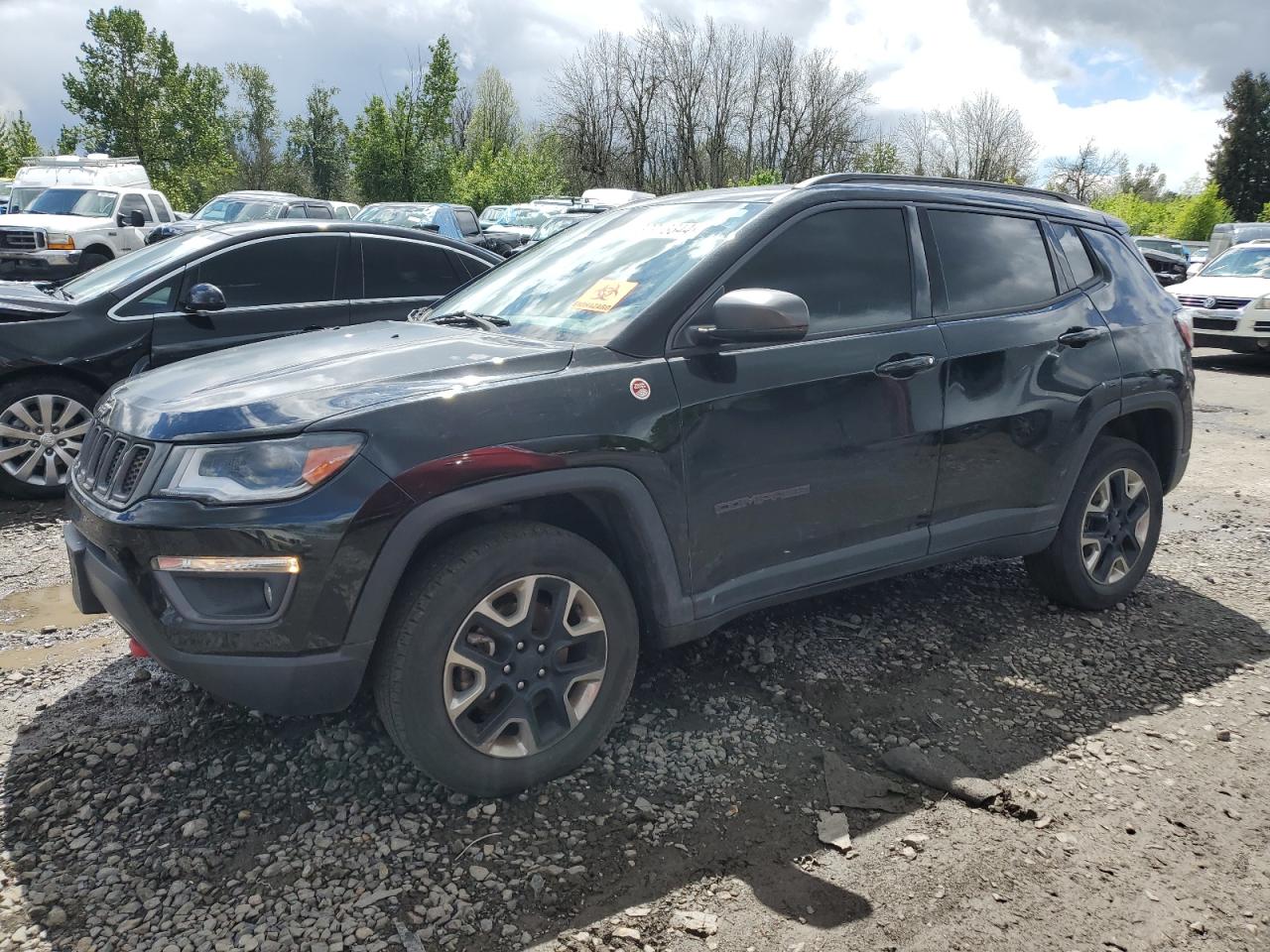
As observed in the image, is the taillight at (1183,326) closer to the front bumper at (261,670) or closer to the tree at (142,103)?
the front bumper at (261,670)

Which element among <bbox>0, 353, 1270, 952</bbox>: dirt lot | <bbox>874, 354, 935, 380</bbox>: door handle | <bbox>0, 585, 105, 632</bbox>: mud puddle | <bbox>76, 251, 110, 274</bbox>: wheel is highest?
<bbox>76, 251, 110, 274</bbox>: wheel

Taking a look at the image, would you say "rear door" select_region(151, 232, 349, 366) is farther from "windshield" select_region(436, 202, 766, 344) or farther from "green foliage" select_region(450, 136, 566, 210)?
"green foliage" select_region(450, 136, 566, 210)

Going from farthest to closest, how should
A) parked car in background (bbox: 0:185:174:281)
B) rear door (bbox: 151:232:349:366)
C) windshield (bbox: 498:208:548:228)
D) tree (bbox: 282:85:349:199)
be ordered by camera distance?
tree (bbox: 282:85:349:199)
windshield (bbox: 498:208:548:228)
parked car in background (bbox: 0:185:174:281)
rear door (bbox: 151:232:349:366)

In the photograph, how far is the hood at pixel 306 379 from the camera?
105 inches

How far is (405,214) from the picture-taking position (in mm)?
18016

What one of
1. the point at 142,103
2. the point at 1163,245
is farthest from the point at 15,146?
the point at 1163,245

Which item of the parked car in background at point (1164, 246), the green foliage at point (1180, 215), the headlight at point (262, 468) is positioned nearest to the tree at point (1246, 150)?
the green foliage at point (1180, 215)

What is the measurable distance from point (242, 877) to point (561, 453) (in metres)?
1.37

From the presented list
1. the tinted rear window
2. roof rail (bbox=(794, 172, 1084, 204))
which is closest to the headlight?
roof rail (bbox=(794, 172, 1084, 204))

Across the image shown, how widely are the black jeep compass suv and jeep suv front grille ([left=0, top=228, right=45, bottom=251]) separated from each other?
16.3 m

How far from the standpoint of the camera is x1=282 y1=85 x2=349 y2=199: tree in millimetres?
72188

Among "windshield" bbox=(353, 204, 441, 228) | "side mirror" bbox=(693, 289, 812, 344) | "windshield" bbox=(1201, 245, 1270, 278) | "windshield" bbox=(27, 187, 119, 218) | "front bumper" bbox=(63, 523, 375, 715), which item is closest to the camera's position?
"front bumper" bbox=(63, 523, 375, 715)

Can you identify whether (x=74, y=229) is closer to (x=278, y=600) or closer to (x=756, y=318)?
(x=278, y=600)

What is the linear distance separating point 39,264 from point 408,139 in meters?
21.0
